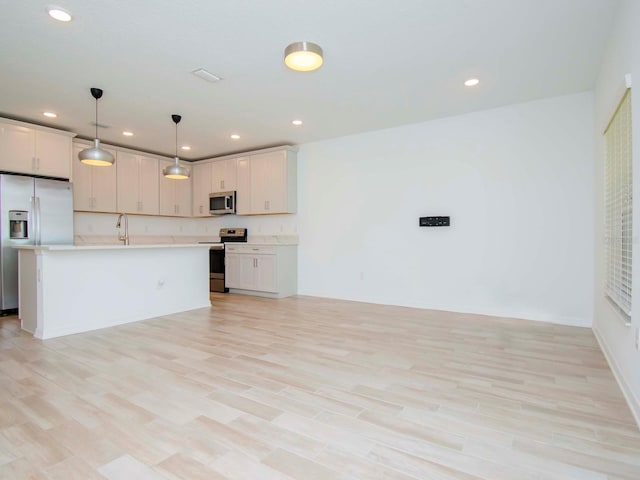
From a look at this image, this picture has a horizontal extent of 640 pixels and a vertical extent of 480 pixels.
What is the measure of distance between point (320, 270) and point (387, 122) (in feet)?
8.60

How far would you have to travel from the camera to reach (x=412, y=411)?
2.04 m

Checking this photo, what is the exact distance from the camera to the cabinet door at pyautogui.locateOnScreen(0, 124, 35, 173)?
4.59m

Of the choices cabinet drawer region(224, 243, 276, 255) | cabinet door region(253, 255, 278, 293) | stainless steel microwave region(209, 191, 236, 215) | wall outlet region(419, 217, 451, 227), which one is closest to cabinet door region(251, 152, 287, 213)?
stainless steel microwave region(209, 191, 236, 215)

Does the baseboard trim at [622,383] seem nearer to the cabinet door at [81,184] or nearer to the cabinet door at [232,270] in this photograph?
the cabinet door at [232,270]

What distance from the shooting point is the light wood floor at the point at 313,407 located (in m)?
1.56

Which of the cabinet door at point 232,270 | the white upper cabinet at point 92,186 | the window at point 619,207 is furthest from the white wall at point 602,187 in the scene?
the white upper cabinet at point 92,186

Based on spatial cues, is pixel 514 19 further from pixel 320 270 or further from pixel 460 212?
pixel 320 270

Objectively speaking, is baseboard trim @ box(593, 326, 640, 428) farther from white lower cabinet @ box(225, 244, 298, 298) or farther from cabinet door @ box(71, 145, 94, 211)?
cabinet door @ box(71, 145, 94, 211)

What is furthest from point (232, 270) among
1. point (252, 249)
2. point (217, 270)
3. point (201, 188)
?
point (201, 188)

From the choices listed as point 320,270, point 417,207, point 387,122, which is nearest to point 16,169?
point 320,270

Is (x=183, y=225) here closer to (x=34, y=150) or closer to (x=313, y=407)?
(x=34, y=150)

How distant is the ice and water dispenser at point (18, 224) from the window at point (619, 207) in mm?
6580

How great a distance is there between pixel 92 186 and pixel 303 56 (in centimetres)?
486

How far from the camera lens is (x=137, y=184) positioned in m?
6.44
